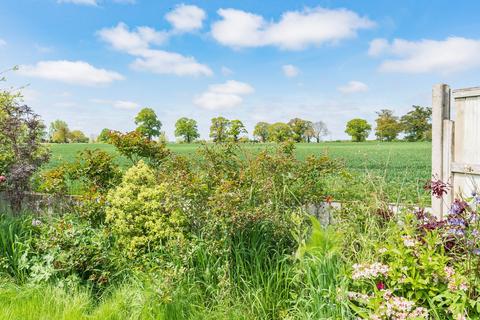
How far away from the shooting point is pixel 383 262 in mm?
3086

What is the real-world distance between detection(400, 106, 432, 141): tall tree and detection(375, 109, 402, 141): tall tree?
1.60 m

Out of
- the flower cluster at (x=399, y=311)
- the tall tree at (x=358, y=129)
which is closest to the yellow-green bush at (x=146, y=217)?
the flower cluster at (x=399, y=311)

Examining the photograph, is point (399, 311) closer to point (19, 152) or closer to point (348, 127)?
point (19, 152)

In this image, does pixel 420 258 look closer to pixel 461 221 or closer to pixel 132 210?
pixel 461 221

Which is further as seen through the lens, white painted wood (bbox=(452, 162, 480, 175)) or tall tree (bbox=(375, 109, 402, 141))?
tall tree (bbox=(375, 109, 402, 141))

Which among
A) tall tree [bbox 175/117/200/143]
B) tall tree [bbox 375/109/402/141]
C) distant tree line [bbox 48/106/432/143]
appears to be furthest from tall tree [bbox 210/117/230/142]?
tall tree [bbox 175/117/200/143]

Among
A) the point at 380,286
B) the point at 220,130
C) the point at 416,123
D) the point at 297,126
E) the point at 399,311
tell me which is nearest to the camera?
the point at 399,311

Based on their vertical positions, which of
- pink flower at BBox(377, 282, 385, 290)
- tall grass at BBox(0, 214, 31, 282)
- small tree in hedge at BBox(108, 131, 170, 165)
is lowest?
tall grass at BBox(0, 214, 31, 282)

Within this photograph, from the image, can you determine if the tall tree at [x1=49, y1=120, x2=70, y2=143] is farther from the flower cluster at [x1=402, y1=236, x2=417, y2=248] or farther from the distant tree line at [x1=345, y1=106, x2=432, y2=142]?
the flower cluster at [x1=402, y1=236, x2=417, y2=248]

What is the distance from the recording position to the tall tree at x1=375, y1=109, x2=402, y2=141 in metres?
65.2

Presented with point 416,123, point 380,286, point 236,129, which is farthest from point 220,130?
point 416,123

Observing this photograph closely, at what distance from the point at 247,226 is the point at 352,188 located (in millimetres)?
2448

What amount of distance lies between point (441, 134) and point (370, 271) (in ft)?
9.71

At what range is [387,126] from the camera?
66.8 m
